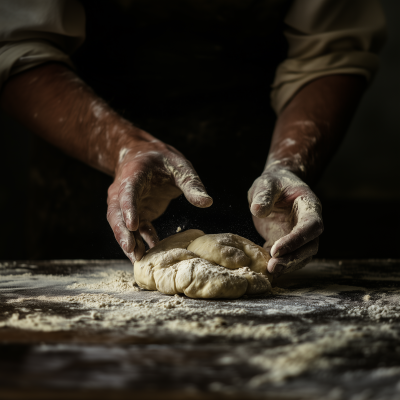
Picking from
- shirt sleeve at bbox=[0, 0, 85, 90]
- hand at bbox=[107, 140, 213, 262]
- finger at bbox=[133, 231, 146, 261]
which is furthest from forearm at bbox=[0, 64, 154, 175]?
finger at bbox=[133, 231, 146, 261]

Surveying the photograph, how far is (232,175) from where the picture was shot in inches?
89.9

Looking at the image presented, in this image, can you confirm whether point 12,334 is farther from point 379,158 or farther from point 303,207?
point 379,158

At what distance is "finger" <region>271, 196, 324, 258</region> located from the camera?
1327 mm

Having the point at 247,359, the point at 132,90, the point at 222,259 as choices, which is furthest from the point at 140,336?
the point at 132,90

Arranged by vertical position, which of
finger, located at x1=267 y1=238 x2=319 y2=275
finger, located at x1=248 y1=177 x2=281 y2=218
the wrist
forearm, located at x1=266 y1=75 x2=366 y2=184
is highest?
forearm, located at x1=266 y1=75 x2=366 y2=184

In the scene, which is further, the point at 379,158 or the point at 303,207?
the point at 379,158

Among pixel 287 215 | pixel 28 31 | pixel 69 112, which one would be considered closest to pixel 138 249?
pixel 287 215

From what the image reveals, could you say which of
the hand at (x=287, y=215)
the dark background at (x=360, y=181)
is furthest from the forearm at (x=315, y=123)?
the dark background at (x=360, y=181)

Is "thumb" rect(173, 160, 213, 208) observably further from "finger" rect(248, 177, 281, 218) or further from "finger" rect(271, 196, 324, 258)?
"finger" rect(271, 196, 324, 258)

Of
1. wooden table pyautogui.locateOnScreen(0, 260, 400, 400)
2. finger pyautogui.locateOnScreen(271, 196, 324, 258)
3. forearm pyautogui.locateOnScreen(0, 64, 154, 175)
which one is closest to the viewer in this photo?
wooden table pyautogui.locateOnScreen(0, 260, 400, 400)

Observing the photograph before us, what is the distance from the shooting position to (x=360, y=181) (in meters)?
5.77

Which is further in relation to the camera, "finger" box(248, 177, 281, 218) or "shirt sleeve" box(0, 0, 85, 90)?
"shirt sleeve" box(0, 0, 85, 90)

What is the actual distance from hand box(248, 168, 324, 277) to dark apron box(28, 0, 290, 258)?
415 mm

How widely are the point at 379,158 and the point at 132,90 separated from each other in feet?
15.1
